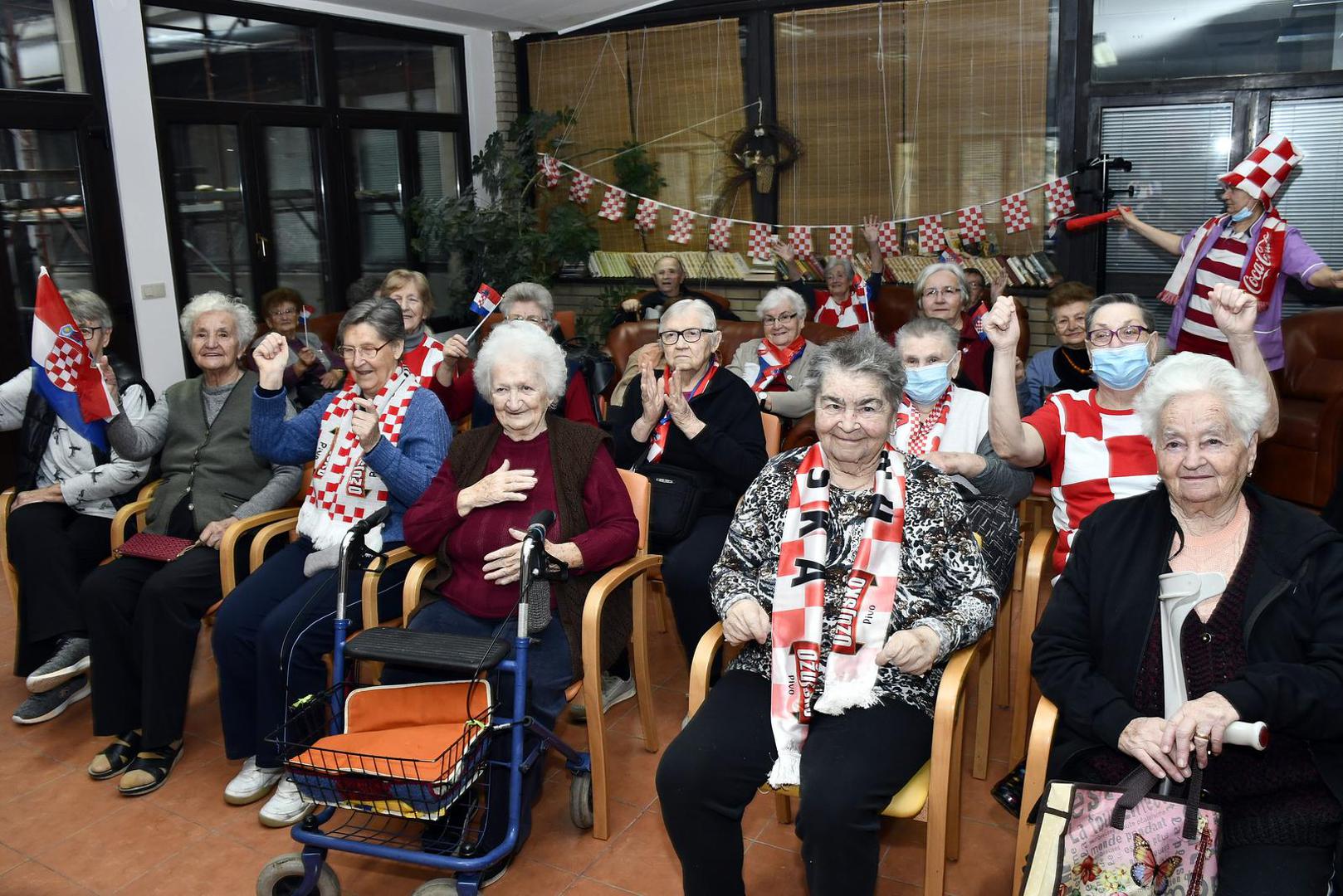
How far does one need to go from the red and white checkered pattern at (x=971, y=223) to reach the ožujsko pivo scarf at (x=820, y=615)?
4.63 meters

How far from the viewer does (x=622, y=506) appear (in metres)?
2.73

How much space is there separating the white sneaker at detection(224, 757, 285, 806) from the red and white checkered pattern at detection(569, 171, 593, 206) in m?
5.59

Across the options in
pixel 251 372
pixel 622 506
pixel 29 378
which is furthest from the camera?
pixel 29 378

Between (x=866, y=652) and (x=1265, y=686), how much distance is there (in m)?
0.71

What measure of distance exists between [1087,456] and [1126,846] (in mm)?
1132

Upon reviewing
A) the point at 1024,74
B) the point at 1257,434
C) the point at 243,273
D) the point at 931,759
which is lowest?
the point at 931,759

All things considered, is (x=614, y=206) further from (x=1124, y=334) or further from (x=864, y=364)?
(x=864, y=364)

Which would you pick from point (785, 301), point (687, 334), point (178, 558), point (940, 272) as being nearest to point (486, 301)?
point (785, 301)

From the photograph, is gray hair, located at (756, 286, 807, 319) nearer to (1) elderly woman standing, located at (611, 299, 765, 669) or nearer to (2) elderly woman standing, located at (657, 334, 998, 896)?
(1) elderly woman standing, located at (611, 299, 765, 669)

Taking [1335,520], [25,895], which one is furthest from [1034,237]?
[25,895]

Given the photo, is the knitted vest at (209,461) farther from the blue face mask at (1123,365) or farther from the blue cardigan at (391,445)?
the blue face mask at (1123,365)

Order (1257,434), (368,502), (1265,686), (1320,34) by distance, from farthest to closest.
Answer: (1320,34) → (368,502) → (1257,434) → (1265,686)

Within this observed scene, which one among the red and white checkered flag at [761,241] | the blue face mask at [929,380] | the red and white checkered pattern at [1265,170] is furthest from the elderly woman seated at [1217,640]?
the red and white checkered flag at [761,241]

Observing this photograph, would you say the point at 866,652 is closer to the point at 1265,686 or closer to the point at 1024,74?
the point at 1265,686
